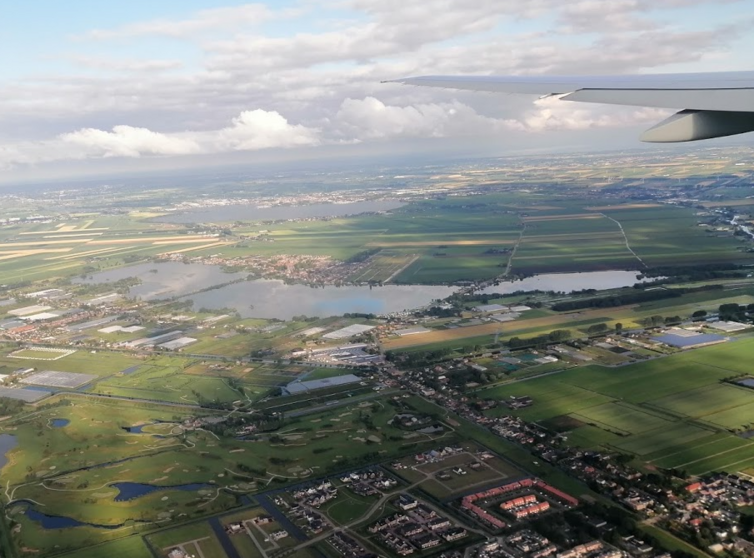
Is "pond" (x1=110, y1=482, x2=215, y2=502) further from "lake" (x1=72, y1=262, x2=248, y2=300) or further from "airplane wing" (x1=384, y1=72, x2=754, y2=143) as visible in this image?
"lake" (x1=72, y1=262, x2=248, y2=300)

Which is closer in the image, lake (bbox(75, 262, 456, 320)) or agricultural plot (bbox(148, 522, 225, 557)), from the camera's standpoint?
agricultural plot (bbox(148, 522, 225, 557))

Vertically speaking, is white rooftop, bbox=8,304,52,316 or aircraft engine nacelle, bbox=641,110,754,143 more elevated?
aircraft engine nacelle, bbox=641,110,754,143

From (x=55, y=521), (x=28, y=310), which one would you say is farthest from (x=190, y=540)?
(x=28, y=310)

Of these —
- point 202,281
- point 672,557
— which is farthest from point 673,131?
point 202,281

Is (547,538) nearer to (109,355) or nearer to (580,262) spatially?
(109,355)

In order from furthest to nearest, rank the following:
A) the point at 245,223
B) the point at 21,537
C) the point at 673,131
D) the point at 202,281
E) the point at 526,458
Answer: the point at 245,223 → the point at 202,281 → the point at 526,458 → the point at 21,537 → the point at 673,131

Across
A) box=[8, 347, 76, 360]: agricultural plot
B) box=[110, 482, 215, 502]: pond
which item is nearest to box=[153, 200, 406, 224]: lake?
box=[8, 347, 76, 360]: agricultural plot
